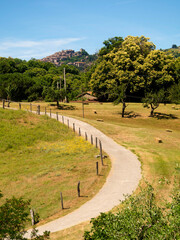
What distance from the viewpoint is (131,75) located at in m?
68.9

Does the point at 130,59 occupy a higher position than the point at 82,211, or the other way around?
the point at 130,59

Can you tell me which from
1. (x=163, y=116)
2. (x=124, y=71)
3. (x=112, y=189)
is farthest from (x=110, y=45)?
(x=112, y=189)

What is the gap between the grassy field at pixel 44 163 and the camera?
21045 millimetres

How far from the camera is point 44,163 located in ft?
98.4

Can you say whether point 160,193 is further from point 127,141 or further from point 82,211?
point 127,141

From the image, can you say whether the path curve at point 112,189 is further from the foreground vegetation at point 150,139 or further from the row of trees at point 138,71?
the row of trees at point 138,71

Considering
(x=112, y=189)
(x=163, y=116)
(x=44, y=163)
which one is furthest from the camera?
(x=163, y=116)

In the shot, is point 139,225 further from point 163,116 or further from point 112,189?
point 163,116

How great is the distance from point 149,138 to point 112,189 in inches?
828

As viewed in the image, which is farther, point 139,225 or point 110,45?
point 110,45

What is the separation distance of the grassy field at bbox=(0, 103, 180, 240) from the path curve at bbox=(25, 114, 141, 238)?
1.07 m

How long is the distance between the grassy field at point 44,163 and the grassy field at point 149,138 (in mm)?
5553

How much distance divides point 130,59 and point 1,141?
51.8 meters

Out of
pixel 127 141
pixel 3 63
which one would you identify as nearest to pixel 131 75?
pixel 127 141
